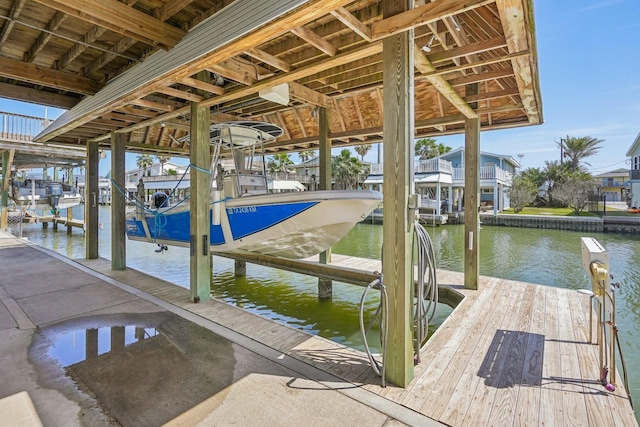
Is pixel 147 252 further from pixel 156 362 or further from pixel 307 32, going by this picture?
pixel 307 32

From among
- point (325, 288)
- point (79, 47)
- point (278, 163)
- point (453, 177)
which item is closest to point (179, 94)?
point (79, 47)

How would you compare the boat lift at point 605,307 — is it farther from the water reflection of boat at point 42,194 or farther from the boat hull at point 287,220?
the water reflection of boat at point 42,194

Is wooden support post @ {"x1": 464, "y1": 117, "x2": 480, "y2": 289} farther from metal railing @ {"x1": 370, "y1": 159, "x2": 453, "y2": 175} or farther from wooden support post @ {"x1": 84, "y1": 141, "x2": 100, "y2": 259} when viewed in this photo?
metal railing @ {"x1": 370, "y1": 159, "x2": 453, "y2": 175}

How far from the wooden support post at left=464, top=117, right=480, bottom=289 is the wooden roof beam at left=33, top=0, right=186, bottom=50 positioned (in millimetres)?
4025

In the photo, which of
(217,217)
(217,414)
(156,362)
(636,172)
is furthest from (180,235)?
(636,172)

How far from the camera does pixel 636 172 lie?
72.7 ft

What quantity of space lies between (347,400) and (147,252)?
10347 millimetres

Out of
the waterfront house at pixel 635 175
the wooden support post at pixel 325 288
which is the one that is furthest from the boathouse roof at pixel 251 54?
the waterfront house at pixel 635 175

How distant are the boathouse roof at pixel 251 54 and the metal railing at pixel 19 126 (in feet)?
19.2

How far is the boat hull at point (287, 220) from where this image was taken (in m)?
4.06

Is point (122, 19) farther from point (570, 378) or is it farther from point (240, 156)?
point (570, 378)

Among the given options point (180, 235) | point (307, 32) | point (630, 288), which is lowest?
point (630, 288)

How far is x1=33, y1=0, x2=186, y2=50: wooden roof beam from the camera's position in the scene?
261 cm

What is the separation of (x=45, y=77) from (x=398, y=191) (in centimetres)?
488
